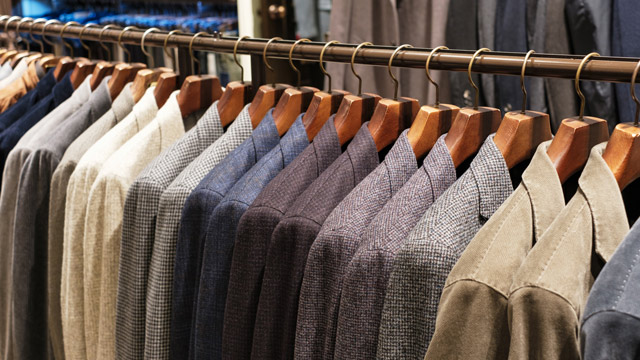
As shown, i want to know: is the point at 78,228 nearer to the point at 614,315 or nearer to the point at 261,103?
the point at 261,103

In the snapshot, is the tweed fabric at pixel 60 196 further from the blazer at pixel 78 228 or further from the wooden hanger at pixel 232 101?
the wooden hanger at pixel 232 101

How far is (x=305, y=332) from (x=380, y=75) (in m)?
1.54

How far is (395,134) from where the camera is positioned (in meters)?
0.89

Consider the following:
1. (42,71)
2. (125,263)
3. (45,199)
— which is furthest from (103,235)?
(42,71)

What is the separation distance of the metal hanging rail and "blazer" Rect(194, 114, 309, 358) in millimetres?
194

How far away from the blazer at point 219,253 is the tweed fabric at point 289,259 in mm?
81

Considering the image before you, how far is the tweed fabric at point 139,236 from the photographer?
3.02ft

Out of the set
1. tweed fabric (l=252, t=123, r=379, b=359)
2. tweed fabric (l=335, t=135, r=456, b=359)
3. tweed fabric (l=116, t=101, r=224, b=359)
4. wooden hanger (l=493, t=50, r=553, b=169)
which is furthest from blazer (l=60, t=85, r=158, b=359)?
wooden hanger (l=493, t=50, r=553, b=169)

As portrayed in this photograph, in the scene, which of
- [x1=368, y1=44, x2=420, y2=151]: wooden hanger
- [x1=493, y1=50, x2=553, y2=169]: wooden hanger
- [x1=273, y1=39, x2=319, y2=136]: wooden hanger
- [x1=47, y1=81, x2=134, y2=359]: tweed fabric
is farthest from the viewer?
[x1=47, y1=81, x2=134, y2=359]: tweed fabric

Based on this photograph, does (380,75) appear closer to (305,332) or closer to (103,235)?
(103,235)

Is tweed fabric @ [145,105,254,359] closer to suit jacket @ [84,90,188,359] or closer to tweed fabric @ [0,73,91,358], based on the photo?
suit jacket @ [84,90,188,359]

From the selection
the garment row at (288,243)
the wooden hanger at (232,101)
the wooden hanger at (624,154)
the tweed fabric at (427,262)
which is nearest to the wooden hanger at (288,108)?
the garment row at (288,243)

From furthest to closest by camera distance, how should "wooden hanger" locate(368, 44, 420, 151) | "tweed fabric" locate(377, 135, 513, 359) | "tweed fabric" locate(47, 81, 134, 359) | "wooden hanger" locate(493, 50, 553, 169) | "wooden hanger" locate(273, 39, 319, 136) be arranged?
"tweed fabric" locate(47, 81, 134, 359) → "wooden hanger" locate(273, 39, 319, 136) → "wooden hanger" locate(368, 44, 420, 151) → "wooden hanger" locate(493, 50, 553, 169) → "tweed fabric" locate(377, 135, 513, 359)

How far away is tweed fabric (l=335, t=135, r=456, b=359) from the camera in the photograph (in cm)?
66
